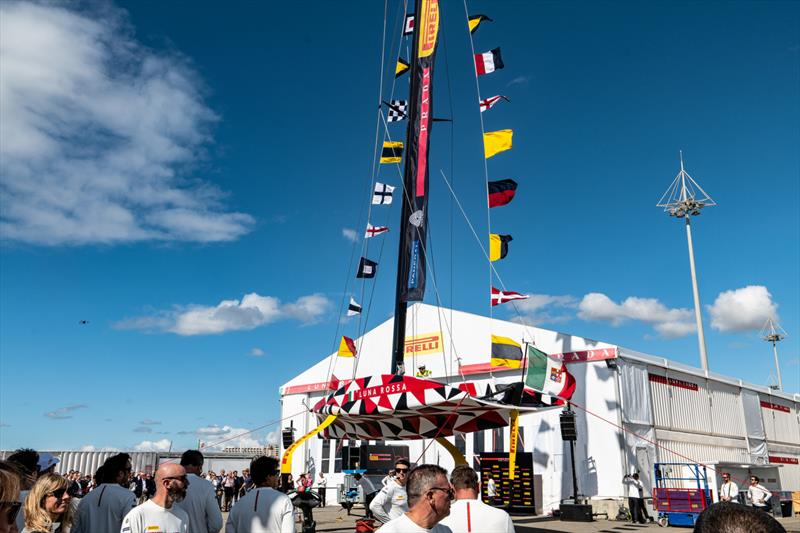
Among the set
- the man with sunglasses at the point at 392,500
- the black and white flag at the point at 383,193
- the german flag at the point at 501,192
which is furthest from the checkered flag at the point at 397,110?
the man with sunglasses at the point at 392,500

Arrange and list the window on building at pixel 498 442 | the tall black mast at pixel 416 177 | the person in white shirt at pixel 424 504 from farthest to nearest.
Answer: the window on building at pixel 498 442 < the tall black mast at pixel 416 177 < the person in white shirt at pixel 424 504

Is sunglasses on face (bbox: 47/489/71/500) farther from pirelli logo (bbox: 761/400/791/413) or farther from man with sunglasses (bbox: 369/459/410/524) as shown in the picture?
pirelli logo (bbox: 761/400/791/413)

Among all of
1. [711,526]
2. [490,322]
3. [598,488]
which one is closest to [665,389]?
[598,488]

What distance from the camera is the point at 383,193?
15.9 metres

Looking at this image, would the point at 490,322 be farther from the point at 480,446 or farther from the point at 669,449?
the point at 669,449

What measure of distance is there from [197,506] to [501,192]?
11.1 meters

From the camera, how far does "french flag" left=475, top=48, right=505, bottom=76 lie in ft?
51.6

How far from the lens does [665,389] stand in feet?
72.8

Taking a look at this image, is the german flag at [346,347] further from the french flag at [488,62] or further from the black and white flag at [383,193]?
the french flag at [488,62]

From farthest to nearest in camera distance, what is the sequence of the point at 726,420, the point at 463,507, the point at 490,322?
the point at 726,420 → the point at 490,322 → the point at 463,507

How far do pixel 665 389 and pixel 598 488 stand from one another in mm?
5106

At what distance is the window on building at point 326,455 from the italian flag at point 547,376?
54.8 feet

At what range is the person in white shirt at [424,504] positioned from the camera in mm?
3289

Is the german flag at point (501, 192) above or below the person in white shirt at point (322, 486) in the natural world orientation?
above
